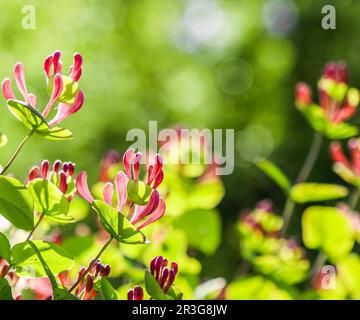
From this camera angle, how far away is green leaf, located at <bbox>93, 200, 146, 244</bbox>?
1.60 feet

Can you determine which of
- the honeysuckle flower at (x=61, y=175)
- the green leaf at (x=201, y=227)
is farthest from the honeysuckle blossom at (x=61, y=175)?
the green leaf at (x=201, y=227)

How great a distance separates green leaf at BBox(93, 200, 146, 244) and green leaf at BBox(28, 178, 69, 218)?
5 centimetres

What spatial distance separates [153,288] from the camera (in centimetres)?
51

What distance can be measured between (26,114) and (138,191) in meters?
0.11

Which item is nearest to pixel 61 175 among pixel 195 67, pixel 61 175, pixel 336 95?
pixel 61 175

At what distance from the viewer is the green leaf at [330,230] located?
0.93 metres

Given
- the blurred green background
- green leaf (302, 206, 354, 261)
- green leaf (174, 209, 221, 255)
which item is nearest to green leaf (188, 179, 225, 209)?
green leaf (174, 209, 221, 255)

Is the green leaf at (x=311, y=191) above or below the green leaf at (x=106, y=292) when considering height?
below

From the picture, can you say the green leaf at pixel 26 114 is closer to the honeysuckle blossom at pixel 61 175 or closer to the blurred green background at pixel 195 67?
the honeysuckle blossom at pixel 61 175

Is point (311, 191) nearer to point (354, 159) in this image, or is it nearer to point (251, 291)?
point (354, 159)

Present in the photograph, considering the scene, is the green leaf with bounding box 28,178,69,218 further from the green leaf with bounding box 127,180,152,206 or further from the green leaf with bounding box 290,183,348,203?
the green leaf with bounding box 290,183,348,203

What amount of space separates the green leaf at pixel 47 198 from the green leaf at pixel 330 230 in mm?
485

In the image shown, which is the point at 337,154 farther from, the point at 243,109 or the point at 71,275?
the point at 243,109
